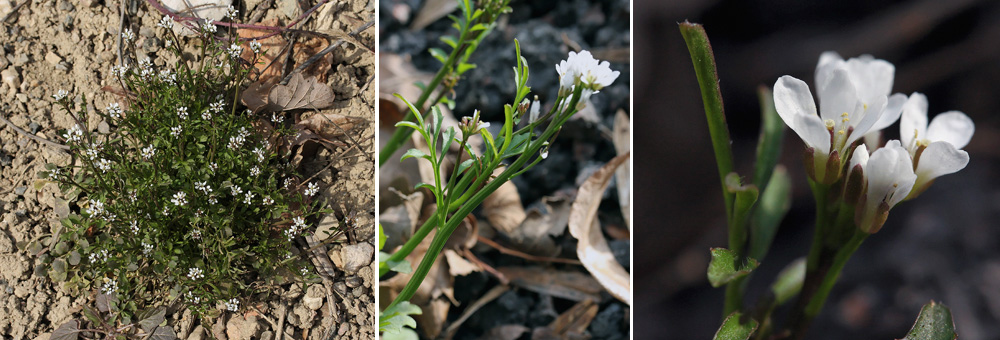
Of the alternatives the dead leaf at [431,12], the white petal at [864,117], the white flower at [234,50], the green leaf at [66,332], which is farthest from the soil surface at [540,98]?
the green leaf at [66,332]

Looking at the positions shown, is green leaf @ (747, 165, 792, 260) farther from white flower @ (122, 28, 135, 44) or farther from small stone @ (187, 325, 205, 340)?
white flower @ (122, 28, 135, 44)

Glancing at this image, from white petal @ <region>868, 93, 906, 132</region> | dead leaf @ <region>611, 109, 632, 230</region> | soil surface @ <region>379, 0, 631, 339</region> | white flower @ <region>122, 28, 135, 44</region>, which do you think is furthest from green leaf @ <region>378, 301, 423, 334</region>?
white flower @ <region>122, 28, 135, 44</region>

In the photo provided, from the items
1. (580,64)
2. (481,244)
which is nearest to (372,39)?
(481,244)

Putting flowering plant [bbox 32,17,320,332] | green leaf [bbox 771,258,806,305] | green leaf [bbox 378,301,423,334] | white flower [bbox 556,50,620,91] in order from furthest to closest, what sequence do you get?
flowering plant [bbox 32,17,320,332], green leaf [bbox 378,301,423,334], green leaf [bbox 771,258,806,305], white flower [bbox 556,50,620,91]

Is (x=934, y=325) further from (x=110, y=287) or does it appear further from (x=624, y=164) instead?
(x=110, y=287)

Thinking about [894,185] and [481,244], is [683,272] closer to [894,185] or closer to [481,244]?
[481,244]

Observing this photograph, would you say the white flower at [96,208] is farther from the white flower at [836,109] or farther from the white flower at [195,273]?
the white flower at [836,109]
